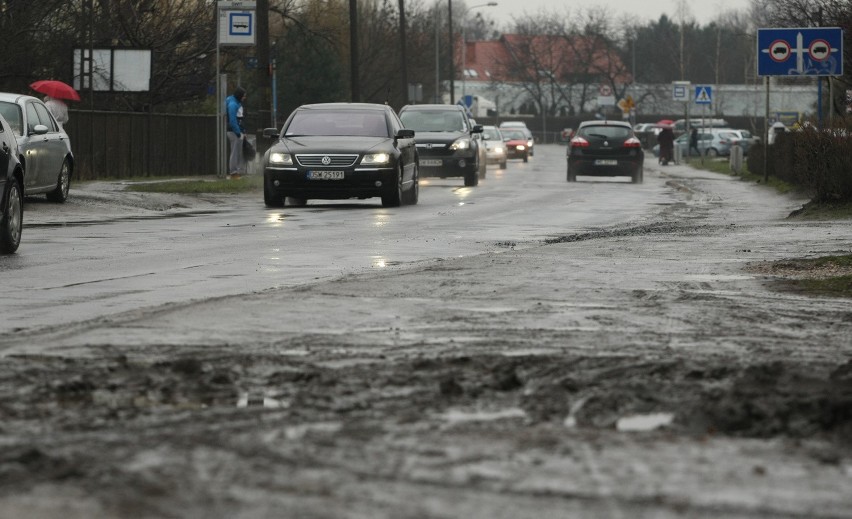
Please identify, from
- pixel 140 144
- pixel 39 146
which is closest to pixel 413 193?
pixel 39 146

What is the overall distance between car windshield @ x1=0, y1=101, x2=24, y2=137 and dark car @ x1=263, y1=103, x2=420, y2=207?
4384 mm

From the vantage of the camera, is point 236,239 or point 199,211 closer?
point 236,239

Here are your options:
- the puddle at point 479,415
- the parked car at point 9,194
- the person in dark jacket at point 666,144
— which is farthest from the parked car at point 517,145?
the puddle at point 479,415

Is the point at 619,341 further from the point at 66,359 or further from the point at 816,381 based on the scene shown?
the point at 66,359

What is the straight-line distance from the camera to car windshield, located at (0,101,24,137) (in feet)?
71.8

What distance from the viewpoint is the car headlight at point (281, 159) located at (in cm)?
2514

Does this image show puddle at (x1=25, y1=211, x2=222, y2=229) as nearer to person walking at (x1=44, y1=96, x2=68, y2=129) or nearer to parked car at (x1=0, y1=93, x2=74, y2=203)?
parked car at (x1=0, y1=93, x2=74, y2=203)

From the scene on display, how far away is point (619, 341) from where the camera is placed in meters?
8.05

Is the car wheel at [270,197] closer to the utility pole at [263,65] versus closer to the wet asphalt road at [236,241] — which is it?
the wet asphalt road at [236,241]

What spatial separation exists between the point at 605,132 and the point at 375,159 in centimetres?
1754

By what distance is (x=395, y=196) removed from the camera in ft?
83.8

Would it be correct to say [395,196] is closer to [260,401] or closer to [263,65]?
[263,65]

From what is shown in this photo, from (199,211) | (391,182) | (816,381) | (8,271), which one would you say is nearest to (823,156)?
(391,182)

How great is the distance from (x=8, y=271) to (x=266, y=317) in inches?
175
